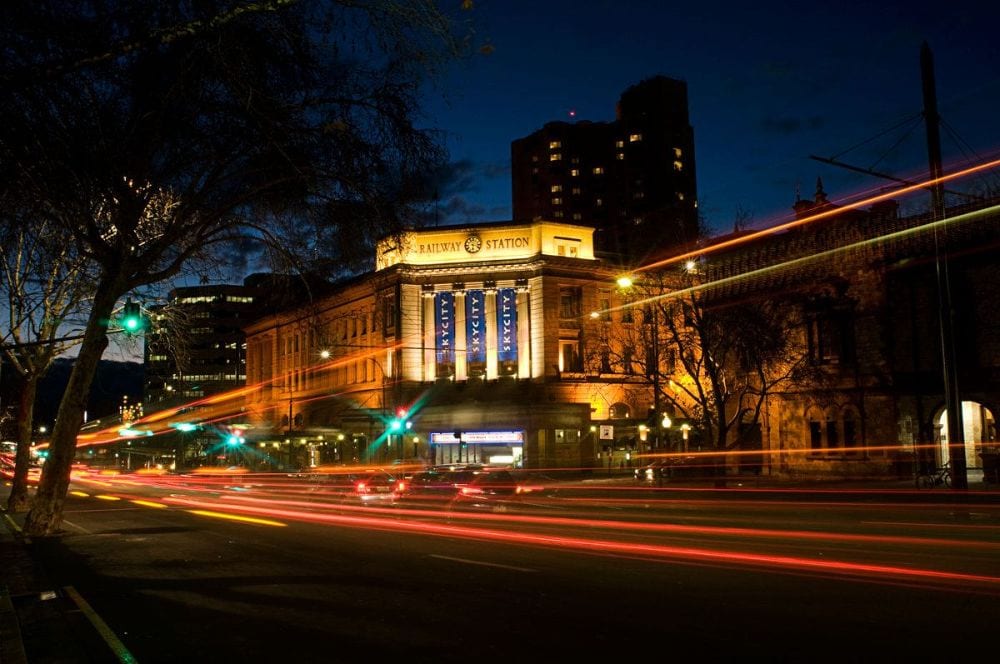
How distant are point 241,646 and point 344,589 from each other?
3241 millimetres

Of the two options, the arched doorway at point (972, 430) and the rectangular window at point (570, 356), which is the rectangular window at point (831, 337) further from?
the rectangular window at point (570, 356)

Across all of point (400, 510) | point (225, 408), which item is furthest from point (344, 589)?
point (225, 408)

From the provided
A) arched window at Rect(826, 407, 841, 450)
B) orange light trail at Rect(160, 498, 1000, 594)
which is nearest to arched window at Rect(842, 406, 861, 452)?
arched window at Rect(826, 407, 841, 450)

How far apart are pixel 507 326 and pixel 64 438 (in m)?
37.6

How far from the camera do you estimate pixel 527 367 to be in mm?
55156

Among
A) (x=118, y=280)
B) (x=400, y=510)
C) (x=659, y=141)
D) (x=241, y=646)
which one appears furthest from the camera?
(x=659, y=141)

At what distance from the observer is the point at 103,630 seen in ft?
30.8

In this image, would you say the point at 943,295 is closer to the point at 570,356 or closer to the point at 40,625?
the point at 40,625

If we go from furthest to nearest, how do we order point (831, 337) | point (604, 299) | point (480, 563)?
1. point (604, 299)
2. point (831, 337)
3. point (480, 563)

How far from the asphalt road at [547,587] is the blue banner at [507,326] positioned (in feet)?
110

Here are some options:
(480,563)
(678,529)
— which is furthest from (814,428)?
(480,563)

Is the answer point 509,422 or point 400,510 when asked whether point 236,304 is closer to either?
point 509,422

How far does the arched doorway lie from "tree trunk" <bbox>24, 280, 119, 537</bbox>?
2981cm

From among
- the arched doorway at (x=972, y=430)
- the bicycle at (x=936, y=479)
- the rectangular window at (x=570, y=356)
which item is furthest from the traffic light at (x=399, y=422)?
the bicycle at (x=936, y=479)
